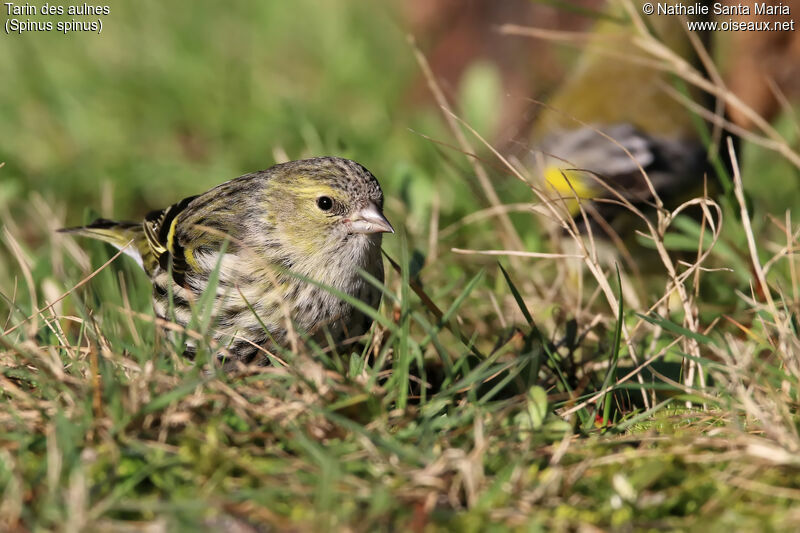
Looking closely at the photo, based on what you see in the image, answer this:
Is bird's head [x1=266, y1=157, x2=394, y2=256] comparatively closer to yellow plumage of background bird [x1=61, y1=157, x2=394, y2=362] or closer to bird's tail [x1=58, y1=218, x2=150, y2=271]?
yellow plumage of background bird [x1=61, y1=157, x2=394, y2=362]

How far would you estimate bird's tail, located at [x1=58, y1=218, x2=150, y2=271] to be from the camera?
157 inches

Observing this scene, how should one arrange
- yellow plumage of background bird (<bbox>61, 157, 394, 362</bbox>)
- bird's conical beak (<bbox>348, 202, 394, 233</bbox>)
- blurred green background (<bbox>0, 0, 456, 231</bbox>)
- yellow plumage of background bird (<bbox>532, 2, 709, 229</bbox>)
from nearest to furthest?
yellow plumage of background bird (<bbox>61, 157, 394, 362</bbox>) → bird's conical beak (<bbox>348, 202, 394, 233</bbox>) → yellow plumage of background bird (<bbox>532, 2, 709, 229</bbox>) → blurred green background (<bbox>0, 0, 456, 231</bbox>)

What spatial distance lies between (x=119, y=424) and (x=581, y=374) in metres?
1.69

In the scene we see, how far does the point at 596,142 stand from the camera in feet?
15.2

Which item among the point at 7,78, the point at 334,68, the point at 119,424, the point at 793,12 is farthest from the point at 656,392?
the point at 7,78

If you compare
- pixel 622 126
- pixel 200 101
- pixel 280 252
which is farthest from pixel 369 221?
Answer: pixel 200 101

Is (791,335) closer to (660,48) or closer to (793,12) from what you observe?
(660,48)

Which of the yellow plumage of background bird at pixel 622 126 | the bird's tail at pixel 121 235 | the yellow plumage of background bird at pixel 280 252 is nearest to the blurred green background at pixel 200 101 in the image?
the yellow plumage of background bird at pixel 622 126

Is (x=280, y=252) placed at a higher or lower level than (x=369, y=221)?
lower

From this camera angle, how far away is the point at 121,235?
13.6 feet

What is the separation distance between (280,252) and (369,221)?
0.35 metres

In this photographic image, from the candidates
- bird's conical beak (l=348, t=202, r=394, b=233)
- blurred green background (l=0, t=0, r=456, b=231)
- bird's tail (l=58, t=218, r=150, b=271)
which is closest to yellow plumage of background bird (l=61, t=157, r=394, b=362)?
bird's conical beak (l=348, t=202, r=394, b=233)

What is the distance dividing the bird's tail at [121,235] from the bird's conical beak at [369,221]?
1149 millimetres

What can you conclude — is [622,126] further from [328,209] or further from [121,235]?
[121,235]
